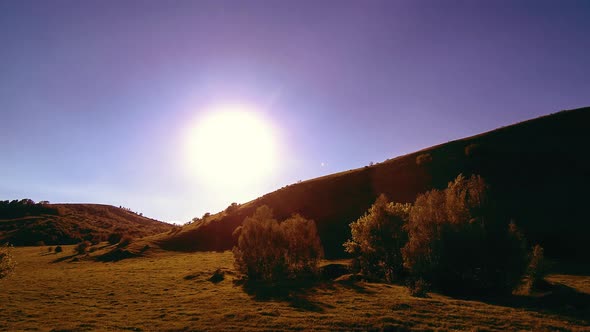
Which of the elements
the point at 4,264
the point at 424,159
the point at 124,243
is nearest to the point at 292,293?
the point at 4,264

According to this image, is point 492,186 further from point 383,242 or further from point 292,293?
point 292,293

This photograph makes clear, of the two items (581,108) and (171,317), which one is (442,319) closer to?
(171,317)

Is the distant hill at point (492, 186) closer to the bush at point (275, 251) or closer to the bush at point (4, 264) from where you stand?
the bush at point (275, 251)

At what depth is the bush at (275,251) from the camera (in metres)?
51.3

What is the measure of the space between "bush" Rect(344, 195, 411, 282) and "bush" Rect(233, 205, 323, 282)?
859 cm

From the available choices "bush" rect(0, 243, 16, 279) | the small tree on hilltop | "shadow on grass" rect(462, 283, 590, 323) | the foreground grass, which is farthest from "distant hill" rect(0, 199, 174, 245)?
"shadow on grass" rect(462, 283, 590, 323)

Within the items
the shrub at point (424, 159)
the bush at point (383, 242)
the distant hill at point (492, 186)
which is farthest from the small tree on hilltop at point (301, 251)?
the shrub at point (424, 159)

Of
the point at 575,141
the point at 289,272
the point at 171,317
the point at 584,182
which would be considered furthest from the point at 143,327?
the point at 575,141

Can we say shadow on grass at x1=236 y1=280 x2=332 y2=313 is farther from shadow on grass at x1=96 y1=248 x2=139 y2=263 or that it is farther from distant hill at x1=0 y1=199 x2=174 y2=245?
distant hill at x1=0 y1=199 x2=174 y2=245

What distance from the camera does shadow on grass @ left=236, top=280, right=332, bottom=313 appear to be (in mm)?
31058

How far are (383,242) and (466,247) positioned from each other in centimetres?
1430

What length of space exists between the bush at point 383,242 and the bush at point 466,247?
868 centimetres

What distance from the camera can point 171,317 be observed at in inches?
1156

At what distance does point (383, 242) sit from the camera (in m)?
49.4
